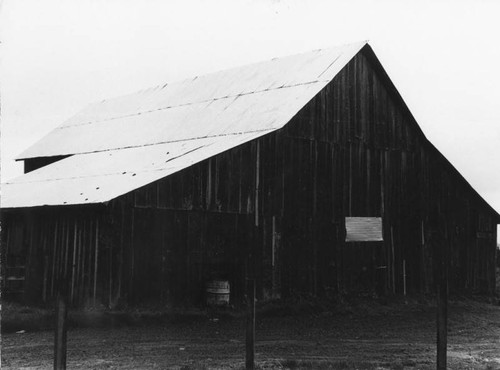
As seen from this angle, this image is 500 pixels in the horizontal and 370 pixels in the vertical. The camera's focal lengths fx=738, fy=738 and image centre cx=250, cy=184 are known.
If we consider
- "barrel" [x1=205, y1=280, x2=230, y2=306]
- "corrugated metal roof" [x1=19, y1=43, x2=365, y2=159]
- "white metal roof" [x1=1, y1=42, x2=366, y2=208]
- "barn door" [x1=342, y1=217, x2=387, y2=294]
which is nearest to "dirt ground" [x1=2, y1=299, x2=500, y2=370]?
"barrel" [x1=205, y1=280, x2=230, y2=306]

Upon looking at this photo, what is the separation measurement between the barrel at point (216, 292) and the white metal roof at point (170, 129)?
314cm

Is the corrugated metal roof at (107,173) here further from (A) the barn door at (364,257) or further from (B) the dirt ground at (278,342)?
(A) the barn door at (364,257)

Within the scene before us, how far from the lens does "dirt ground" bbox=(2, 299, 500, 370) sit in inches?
472

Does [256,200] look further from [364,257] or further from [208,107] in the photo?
[208,107]

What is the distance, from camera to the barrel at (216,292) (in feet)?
60.5

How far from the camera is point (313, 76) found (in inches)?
875

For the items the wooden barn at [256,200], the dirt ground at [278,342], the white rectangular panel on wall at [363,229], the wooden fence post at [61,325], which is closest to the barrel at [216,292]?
the wooden barn at [256,200]

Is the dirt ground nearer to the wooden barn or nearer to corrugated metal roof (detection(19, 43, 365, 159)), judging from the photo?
the wooden barn

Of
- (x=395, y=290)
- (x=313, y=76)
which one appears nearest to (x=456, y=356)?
(x=395, y=290)

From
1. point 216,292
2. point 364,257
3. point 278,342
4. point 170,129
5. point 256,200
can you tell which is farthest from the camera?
point 170,129

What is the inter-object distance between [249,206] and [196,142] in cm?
295

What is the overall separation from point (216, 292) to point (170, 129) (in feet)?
22.6

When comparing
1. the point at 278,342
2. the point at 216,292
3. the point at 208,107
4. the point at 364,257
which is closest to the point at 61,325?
the point at 278,342

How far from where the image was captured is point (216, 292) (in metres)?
18.5
